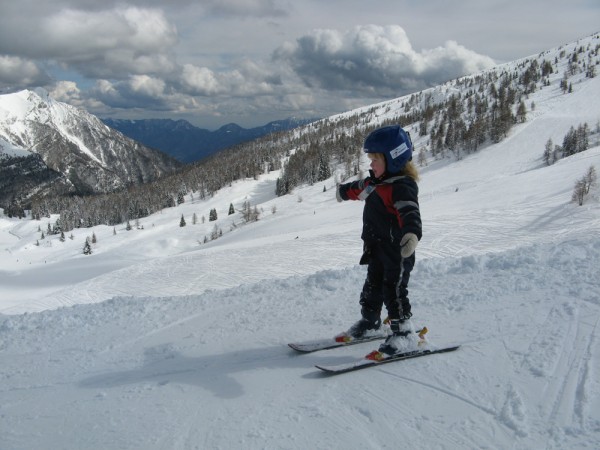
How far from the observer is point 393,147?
4246mm

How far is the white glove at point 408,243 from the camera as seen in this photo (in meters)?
3.88

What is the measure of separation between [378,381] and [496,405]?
3.30ft

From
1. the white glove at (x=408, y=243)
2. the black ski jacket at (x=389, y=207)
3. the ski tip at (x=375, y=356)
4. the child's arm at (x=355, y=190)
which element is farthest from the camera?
the child's arm at (x=355, y=190)

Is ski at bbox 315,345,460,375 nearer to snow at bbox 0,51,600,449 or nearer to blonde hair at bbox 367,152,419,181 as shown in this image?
snow at bbox 0,51,600,449

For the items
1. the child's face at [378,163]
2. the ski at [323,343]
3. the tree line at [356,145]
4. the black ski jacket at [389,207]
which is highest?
the tree line at [356,145]

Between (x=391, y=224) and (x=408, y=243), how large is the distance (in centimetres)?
54

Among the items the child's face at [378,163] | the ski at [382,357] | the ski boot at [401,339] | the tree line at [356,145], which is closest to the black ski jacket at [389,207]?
the child's face at [378,163]

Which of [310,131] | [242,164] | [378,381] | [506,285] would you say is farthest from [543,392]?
[310,131]

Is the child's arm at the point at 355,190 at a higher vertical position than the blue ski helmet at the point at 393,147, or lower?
lower

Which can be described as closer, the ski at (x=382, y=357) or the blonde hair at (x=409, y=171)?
the ski at (x=382, y=357)

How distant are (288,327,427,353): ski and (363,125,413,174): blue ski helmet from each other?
1.84 metres

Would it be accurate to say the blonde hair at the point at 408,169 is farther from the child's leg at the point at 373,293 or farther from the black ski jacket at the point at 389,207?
the child's leg at the point at 373,293

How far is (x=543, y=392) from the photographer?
11.2 ft

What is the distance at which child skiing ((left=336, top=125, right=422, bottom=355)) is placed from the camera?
13.4ft
